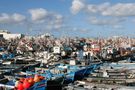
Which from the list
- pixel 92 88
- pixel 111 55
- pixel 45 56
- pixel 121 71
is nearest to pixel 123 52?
pixel 111 55

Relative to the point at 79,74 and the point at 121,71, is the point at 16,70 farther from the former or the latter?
the point at 121,71

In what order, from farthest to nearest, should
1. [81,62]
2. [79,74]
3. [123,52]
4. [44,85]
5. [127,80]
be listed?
1. [123,52]
2. [81,62]
3. [79,74]
4. [127,80]
5. [44,85]

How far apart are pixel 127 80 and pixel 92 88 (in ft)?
15.4

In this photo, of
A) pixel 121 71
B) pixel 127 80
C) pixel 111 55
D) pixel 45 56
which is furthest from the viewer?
pixel 111 55

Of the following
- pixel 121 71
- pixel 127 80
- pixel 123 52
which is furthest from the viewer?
pixel 123 52

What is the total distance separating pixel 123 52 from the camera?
193 ft

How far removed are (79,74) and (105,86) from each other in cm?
613

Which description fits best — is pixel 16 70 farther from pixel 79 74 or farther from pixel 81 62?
pixel 81 62

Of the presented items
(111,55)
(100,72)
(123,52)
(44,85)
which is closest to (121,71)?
(100,72)

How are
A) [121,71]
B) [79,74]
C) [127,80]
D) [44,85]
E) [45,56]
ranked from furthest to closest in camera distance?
[45,56], [121,71], [79,74], [127,80], [44,85]

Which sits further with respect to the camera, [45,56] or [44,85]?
[45,56]

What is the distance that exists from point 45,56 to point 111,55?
1289cm

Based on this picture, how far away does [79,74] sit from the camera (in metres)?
28.1

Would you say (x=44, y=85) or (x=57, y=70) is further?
(x=57, y=70)
